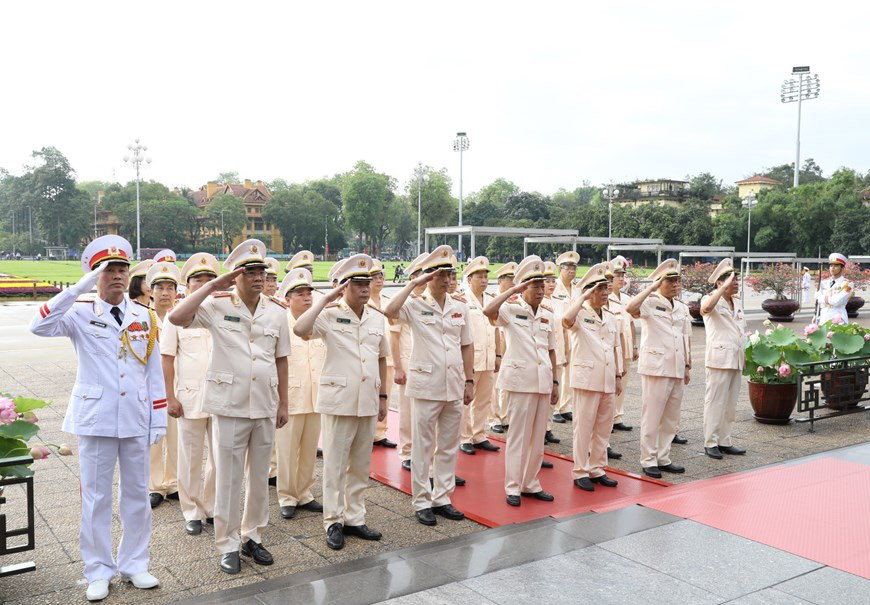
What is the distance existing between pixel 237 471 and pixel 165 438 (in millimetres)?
1564

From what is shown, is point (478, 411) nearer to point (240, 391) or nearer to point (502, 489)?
point (502, 489)

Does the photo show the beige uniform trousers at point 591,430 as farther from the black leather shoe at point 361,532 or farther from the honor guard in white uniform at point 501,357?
the black leather shoe at point 361,532

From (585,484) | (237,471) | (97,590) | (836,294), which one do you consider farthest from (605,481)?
(836,294)

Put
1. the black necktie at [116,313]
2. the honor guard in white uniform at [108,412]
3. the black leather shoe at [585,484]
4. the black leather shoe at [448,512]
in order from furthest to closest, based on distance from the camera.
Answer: the black leather shoe at [585,484]
the black leather shoe at [448,512]
the black necktie at [116,313]
the honor guard in white uniform at [108,412]

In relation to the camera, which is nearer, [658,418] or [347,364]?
[347,364]

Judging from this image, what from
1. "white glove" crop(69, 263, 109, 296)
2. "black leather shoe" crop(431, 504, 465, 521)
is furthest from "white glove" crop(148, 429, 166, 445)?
"black leather shoe" crop(431, 504, 465, 521)

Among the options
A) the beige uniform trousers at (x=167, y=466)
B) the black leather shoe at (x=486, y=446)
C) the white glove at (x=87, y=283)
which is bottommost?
the black leather shoe at (x=486, y=446)

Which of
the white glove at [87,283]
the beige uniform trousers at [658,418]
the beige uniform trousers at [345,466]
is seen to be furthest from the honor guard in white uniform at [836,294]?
the white glove at [87,283]

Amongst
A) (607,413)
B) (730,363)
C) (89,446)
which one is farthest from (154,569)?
(730,363)

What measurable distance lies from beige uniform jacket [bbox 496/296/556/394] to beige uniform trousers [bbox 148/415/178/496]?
2621mm

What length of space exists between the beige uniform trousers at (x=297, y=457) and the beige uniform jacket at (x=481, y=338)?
2505mm

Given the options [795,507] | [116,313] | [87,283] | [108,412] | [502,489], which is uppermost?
[87,283]

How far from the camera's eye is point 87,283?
3809mm

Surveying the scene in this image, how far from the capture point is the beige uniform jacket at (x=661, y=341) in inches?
262
